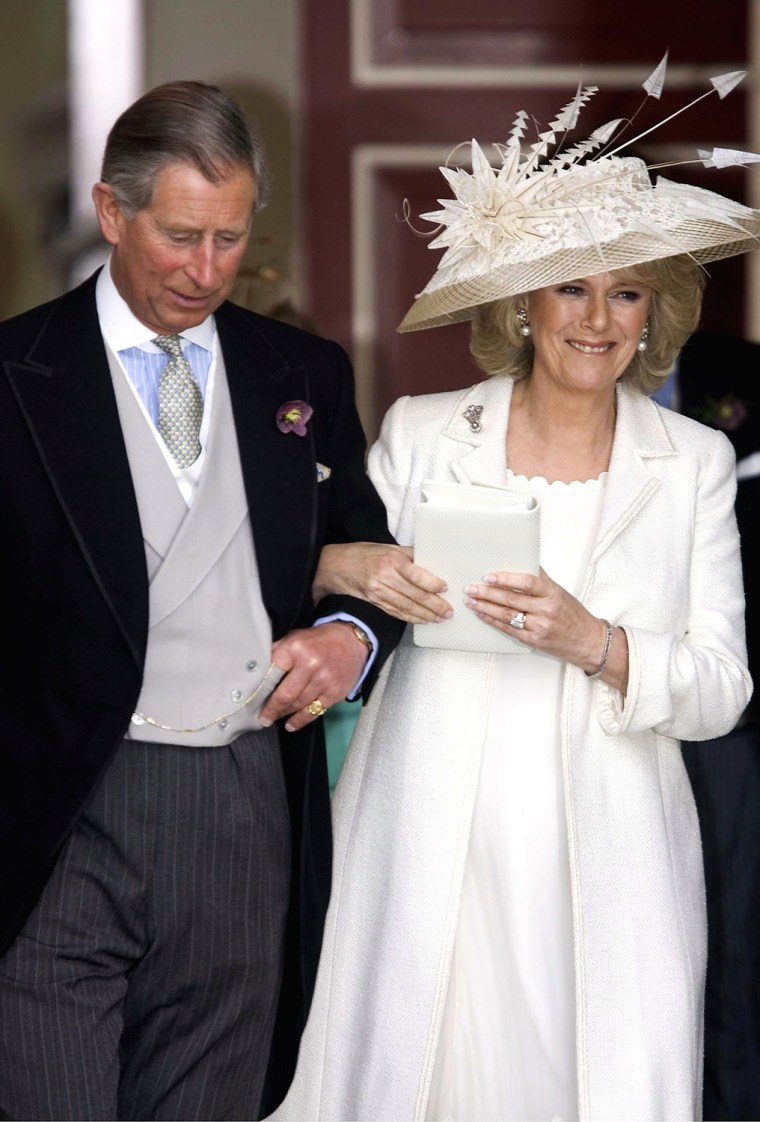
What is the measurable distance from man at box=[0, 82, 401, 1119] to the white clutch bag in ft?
0.49

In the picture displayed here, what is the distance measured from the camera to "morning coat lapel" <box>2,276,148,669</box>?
2354 mm

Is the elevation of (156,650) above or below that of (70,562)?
below

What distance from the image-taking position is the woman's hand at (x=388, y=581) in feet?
8.58

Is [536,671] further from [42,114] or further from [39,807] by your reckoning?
[42,114]

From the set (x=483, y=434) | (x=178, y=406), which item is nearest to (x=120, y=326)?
(x=178, y=406)

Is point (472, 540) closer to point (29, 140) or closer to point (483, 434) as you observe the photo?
point (483, 434)

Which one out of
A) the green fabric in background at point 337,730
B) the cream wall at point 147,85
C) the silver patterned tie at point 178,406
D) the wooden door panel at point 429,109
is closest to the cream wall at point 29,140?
the cream wall at point 147,85

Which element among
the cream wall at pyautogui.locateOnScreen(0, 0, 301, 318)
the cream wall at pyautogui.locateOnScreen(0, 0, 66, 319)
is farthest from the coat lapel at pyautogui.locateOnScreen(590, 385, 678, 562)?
the cream wall at pyautogui.locateOnScreen(0, 0, 66, 319)

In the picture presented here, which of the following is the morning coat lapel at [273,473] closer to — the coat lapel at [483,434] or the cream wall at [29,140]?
the coat lapel at [483,434]

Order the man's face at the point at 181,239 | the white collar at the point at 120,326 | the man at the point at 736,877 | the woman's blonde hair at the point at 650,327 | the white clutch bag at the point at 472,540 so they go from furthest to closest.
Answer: the man at the point at 736,877 < the woman's blonde hair at the point at 650,327 < the white clutch bag at the point at 472,540 < the white collar at the point at 120,326 < the man's face at the point at 181,239

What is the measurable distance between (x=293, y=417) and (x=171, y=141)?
17.8 inches

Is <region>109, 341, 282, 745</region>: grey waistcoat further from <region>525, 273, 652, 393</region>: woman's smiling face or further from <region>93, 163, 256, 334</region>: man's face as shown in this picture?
<region>525, 273, 652, 393</region>: woman's smiling face

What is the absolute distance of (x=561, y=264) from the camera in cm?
278

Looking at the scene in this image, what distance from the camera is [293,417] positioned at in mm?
2555
